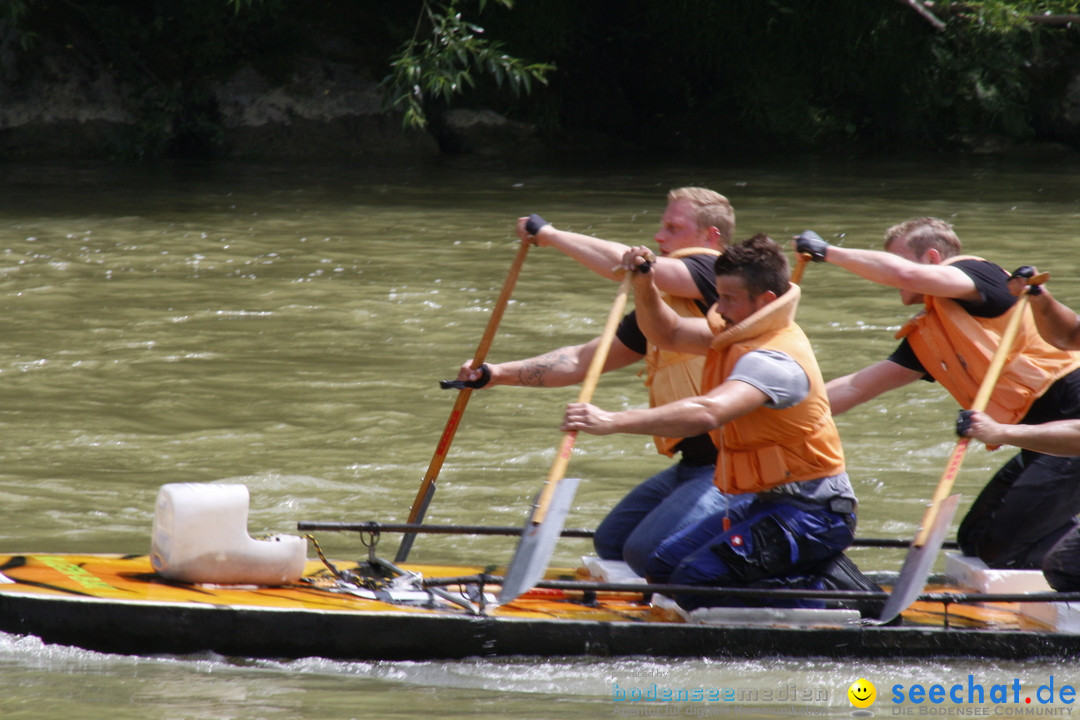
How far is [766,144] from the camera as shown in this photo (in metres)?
21.3

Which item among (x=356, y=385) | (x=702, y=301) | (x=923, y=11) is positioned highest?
(x=923, y=11)

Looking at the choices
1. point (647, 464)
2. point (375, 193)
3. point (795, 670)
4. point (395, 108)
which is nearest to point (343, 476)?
point (647, 464)

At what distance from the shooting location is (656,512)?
197 inches

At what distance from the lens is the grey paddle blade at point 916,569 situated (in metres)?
4.46

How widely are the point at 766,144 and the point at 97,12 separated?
978cm

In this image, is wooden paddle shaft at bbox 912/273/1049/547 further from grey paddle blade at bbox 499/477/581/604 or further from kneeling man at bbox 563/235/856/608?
grey paddle blade at bbox 499/477/581/604

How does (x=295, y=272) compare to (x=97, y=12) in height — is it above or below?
below

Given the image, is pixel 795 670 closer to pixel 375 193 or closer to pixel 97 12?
pixel 375 193

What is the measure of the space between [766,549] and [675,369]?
29.7 inches

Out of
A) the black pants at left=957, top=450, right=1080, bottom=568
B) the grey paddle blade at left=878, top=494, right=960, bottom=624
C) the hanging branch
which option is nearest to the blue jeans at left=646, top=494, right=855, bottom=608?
the grey paddle blade at left=878, top=494, right=960, bottom=624

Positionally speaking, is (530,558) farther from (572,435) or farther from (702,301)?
(702,301)

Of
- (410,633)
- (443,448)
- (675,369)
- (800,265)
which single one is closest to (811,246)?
(800,265)

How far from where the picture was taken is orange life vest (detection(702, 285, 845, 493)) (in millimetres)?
4410

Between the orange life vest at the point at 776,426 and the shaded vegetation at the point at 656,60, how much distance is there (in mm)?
14417
